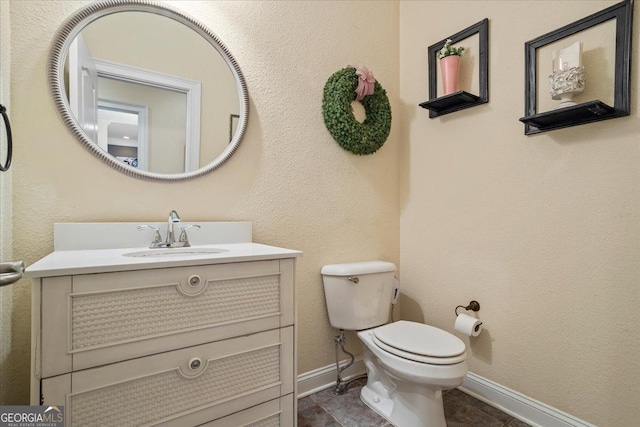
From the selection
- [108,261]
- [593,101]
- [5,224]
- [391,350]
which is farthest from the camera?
[391,350]

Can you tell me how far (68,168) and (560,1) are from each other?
225cm

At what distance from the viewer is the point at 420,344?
1.41 meters

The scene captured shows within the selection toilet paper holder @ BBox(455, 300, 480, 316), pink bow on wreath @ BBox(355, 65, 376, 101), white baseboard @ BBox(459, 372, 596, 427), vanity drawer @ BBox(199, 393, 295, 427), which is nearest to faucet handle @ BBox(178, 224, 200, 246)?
vanity drawer @ BBox(199, 393, 295, 427)

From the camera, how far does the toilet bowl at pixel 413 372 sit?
1300 mm

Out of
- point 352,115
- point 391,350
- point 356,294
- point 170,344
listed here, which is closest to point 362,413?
point 391,350

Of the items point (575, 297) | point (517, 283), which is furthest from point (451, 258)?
point (575, 297)

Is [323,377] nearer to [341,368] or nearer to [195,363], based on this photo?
[341,368]

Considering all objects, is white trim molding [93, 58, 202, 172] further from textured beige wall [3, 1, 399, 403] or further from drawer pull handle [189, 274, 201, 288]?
drawer pull handle [189, 274, 201, 288]

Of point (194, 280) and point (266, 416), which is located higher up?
point (194, 280)

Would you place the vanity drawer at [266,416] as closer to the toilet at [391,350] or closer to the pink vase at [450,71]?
the toilet at [391,350]

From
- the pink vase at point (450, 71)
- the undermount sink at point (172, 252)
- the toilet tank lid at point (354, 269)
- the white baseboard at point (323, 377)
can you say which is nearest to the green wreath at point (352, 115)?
the pink vase at point (450, 71)

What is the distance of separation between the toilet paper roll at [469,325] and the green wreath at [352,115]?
1.10 meters

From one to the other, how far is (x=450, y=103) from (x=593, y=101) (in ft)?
2.36

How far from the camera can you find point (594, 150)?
136 cm
